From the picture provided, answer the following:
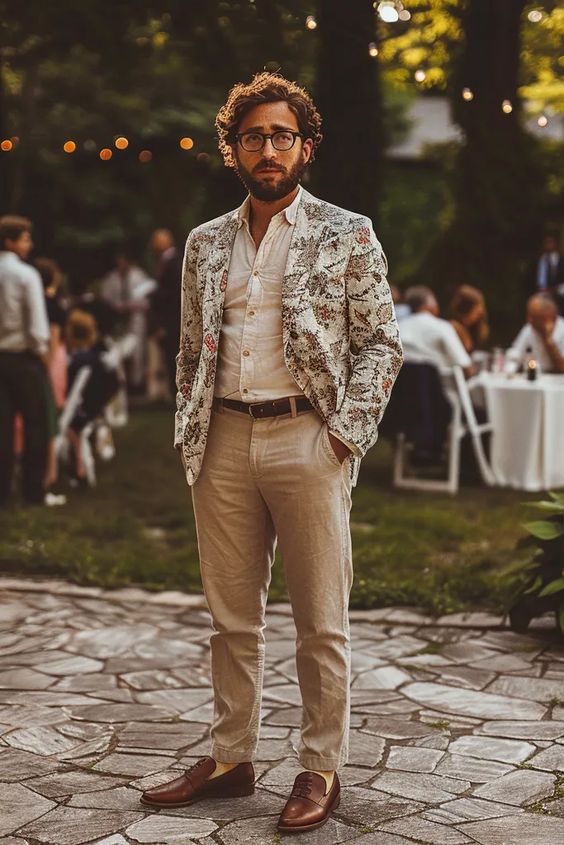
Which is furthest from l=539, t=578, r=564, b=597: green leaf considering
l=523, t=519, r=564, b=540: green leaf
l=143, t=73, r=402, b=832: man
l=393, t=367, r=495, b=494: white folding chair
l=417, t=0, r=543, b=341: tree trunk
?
l=417, t=0, r=543, b=341: tree trunk

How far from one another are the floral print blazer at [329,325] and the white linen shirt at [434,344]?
639 centimetres

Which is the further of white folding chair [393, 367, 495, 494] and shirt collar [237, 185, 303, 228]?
white folding chair [393, 367, 495, 494]

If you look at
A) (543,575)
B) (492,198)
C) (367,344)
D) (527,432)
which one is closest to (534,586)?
(543,575)

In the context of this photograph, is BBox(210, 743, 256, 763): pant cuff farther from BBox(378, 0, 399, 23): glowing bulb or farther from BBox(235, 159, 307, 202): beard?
BBox(378, 0, 399, 23): glowing bulb

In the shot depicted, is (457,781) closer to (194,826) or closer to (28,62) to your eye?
(194,826)

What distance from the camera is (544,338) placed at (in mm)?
10930

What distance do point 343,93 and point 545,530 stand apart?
550cm

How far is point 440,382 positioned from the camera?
1005 centimetres

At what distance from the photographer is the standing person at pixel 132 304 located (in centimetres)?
1705

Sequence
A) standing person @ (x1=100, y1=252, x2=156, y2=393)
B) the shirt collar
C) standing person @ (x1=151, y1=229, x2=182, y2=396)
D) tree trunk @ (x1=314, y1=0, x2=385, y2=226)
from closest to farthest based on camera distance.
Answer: the shirt collar < tree trunk @ (x1=314, y1=0, x2=385, y2=226) < standing person @ (x1=151, y1=229, x2=182, y2=396) < standing person @ (x1=100, y1=252, x2=156, y2=393)

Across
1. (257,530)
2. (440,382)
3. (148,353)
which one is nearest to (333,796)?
(257,530)

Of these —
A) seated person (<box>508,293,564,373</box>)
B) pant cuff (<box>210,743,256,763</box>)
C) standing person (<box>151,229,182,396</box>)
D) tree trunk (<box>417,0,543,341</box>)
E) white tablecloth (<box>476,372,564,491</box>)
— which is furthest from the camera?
tree trunk (<box>417,0,543,341</box>)

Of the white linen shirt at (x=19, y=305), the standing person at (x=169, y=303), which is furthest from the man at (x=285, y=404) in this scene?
the standing person at (x=169, y=303)

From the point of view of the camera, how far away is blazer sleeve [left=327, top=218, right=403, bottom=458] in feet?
12.0
